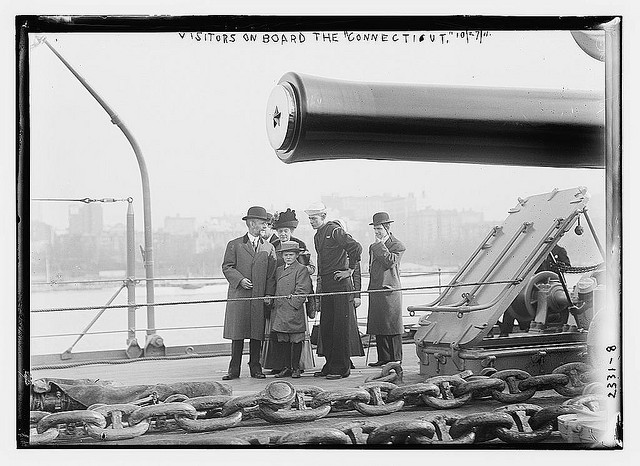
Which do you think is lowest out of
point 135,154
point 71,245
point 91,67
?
point 71,245

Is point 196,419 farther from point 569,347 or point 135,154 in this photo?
point 569,347

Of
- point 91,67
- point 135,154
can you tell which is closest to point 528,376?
point 135,154

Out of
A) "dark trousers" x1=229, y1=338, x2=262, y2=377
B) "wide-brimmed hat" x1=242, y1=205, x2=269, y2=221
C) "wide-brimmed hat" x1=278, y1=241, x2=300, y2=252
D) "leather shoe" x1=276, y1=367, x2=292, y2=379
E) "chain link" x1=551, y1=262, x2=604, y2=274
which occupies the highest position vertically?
"wide-brimmed hat" x1=242, y1=205, x2=269, y2=221

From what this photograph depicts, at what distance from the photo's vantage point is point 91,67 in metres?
4.46

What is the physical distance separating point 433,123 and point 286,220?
78 centimetres

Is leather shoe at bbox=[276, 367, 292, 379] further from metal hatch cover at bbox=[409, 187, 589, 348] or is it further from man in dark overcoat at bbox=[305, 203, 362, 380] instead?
metal hatch cover at bbox=[409, 187, 589, 348]

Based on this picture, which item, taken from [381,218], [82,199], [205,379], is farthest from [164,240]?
[381,218]

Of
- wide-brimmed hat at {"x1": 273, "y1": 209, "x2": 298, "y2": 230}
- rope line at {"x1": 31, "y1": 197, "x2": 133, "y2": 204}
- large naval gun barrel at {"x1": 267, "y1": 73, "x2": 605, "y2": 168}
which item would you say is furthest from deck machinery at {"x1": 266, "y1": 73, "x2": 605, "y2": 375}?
rope line at {"x1": 31, "y1": 197, "x2": 133, "y2": 204}

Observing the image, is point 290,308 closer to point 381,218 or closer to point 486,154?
point 381,218

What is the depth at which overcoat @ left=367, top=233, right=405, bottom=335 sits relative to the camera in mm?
4508

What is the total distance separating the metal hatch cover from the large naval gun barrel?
20 cm

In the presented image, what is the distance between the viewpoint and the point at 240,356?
4469mm

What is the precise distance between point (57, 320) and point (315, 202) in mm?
1256

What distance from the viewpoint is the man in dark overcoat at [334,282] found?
4477 millimetres
